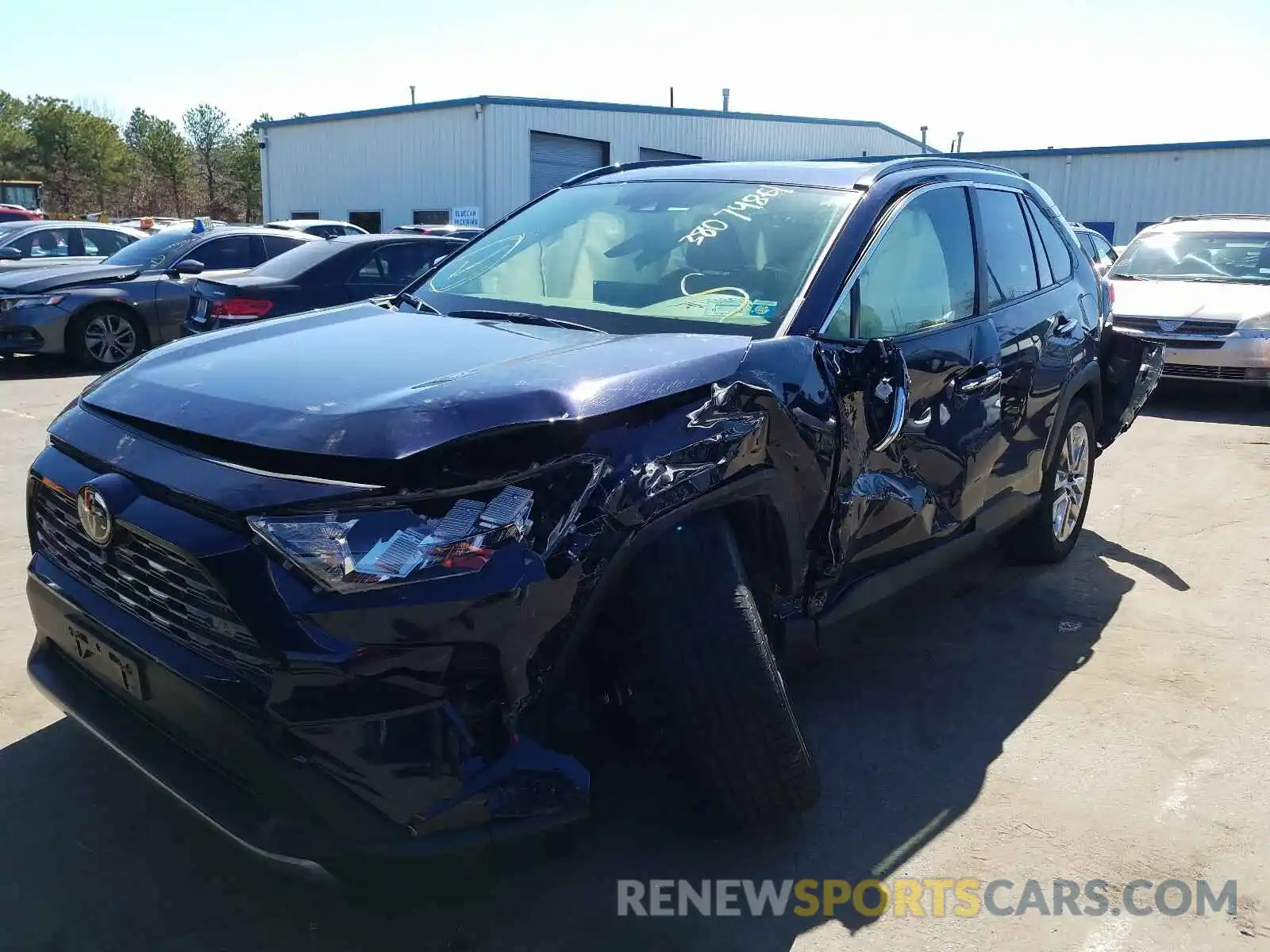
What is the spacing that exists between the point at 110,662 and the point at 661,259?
203 cm

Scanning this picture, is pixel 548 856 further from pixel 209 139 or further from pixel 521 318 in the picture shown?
pixel 209 139

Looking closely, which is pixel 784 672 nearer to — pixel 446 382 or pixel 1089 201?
pixel 446 382

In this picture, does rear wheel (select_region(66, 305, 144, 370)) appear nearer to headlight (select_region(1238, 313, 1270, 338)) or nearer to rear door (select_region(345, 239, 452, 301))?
rear door (select_region(345, 239, 452, 301))

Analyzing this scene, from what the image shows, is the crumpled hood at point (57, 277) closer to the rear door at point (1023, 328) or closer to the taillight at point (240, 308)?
the taillight at point (240, 308)

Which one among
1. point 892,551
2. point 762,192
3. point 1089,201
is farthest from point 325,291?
point 1089,201

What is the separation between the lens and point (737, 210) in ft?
11.6

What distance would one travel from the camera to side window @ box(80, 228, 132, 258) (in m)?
13.6

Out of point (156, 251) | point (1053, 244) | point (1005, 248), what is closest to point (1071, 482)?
point (1053, 244)

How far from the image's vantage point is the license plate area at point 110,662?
2311mm

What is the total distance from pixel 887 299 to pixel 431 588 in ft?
6.47

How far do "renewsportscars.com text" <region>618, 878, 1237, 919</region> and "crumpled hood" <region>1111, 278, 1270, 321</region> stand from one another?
826 cm

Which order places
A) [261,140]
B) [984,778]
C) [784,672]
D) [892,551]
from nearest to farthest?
1. [984,778]
2. [892,551]
3. [784,672]
4. [261,140]

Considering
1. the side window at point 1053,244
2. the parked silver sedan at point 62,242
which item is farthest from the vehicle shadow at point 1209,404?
the parked silver sedan at point 62,242

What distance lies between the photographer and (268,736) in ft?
6.72
